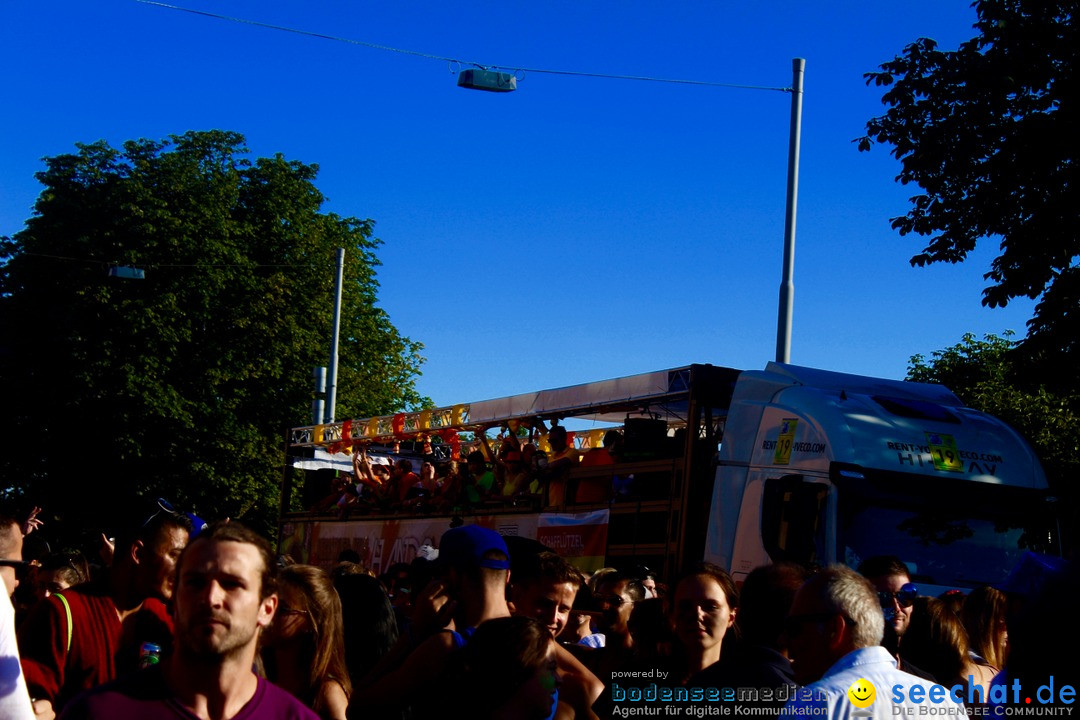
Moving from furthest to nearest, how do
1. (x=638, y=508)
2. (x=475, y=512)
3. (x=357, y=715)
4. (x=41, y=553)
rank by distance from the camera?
1. (x=475, y=512)
2. (x=638, y=508)
3. (x=41, y=553)
4. (x=357, y=715)

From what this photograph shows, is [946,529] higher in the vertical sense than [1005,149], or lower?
lower

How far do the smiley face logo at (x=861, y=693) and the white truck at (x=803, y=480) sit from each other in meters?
7.16

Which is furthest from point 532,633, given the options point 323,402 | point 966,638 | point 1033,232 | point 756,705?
point 323,402

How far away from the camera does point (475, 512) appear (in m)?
14.9

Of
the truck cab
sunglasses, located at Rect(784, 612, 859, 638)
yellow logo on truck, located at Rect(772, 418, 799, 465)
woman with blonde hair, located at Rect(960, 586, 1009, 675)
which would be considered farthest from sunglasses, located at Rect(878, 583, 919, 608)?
yellow logo on truck, located at Rect(772, 418, 799, 465)

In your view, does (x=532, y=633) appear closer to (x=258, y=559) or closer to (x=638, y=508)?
(x=258, y=559)

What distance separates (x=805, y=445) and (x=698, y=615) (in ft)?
21.1

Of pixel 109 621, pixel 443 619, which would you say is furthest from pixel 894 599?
pixel 109 621

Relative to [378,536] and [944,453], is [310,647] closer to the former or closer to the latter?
[944,453]

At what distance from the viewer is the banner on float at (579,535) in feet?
41.7

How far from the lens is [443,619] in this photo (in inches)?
197

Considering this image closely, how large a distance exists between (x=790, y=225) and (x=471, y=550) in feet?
38.7

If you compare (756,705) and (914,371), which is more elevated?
(914,371)

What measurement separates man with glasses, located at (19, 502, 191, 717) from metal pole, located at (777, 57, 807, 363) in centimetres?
1071
